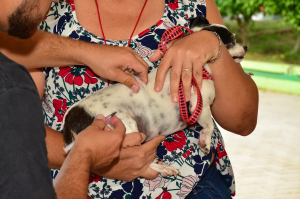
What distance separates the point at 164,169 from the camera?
5.21 feet

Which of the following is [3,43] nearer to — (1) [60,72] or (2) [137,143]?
(1) [60,72]

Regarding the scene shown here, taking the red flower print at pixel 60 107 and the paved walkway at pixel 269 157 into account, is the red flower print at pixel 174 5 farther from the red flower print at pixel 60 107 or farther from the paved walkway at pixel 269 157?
the paved walkway at pixel 269 157

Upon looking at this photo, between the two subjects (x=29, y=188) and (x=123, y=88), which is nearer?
(x=29, y=188)

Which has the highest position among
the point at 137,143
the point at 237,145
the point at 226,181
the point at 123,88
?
the point at 123,88

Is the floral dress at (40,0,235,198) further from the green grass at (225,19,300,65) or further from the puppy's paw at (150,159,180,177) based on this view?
the green grass at (225,19,300,65)

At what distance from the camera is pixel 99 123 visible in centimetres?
140

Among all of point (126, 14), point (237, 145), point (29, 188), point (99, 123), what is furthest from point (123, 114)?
point (237, 145)

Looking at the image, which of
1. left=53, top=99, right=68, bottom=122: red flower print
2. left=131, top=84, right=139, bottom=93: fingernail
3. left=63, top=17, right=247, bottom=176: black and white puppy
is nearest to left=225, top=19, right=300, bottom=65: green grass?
left=63, top=17, right=247, bottom=176: black and white puppy

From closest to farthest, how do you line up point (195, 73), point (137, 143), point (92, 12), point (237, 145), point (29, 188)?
point (29, 188), point (137, 143), point (195, 73), point (92, 12), point (237, 145)

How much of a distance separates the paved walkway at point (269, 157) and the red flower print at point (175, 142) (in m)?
3.07

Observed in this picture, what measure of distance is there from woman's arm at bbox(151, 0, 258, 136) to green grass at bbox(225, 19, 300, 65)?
10.6m

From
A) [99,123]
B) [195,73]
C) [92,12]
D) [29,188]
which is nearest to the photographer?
[29,188]

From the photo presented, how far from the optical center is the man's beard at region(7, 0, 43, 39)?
91 cm

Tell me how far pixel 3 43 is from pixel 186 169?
1131mm
